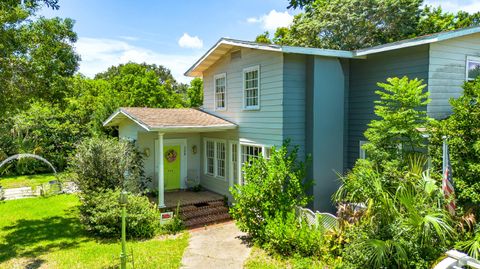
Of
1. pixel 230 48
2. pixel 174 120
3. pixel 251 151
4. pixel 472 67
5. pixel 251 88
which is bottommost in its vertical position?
pixel 251 151

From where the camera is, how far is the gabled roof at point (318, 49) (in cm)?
861

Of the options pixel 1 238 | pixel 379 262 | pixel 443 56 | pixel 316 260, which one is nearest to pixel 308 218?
pixel 316 260

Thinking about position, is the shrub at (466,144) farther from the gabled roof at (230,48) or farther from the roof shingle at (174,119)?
the roof shingle at (174,119)

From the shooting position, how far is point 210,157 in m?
14.7

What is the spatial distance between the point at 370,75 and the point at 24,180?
62.0 feet

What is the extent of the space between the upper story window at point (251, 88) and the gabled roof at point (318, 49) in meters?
A: 1.00

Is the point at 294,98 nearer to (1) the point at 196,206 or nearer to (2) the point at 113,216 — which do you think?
(1) the point at 196,206

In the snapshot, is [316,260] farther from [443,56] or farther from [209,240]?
[443,56]

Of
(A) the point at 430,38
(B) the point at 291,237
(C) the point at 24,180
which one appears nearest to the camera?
(B) the point at 291,237

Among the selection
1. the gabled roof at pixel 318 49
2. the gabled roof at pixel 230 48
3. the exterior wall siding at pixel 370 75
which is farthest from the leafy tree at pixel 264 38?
the exterior wall siding at pixel 370 75

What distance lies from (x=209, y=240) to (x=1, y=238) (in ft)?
21.8

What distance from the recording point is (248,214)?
373 inches

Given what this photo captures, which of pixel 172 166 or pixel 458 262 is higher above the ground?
pixel 172 166

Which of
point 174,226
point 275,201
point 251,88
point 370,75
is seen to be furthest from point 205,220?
point 370,75
